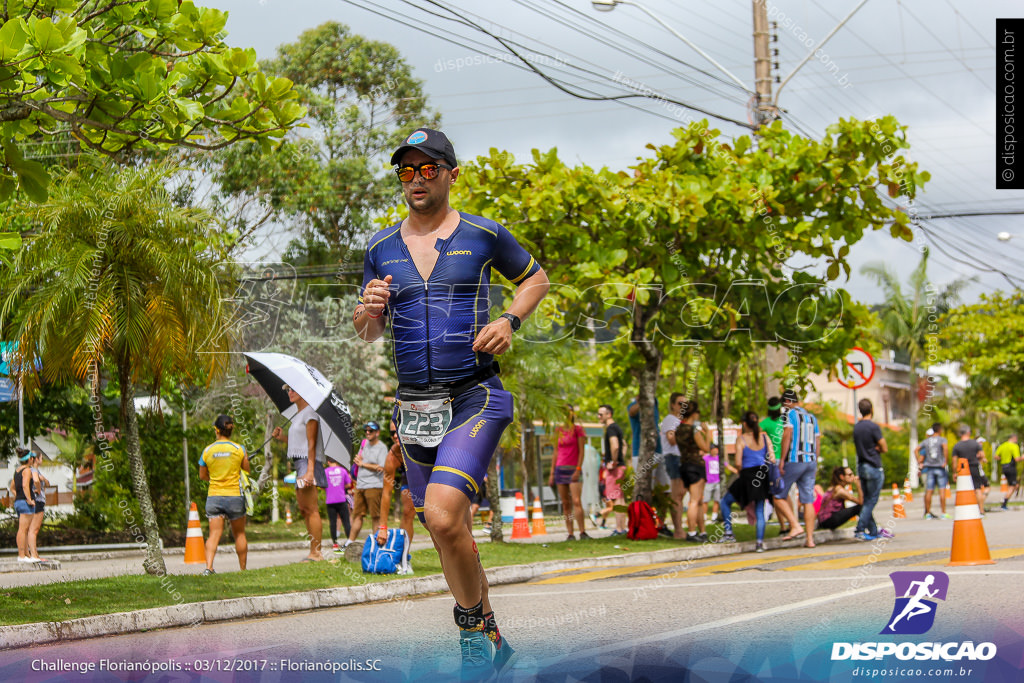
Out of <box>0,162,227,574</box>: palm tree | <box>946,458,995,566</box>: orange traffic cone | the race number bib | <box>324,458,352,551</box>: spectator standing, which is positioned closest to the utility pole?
<box>324,458,352,551</box>: spectator standing

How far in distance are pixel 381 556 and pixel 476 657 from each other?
21.9 feet

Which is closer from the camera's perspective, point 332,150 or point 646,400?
point 646,400

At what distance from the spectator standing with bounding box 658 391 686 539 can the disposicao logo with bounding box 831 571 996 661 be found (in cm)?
925

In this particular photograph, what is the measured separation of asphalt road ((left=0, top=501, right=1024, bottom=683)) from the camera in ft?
16.2

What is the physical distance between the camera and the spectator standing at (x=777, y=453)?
571 inches

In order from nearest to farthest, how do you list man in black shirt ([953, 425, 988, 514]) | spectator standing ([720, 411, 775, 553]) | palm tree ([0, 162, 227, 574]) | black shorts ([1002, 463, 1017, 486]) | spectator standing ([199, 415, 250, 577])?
palm tree ([0, 162, 227, 574])
spectator standing ([199, 415, 250, 577])
spectator standing ([720, 411, 775, 553])
man in black shirt ([953, 425, 988, 514])
black shorts ([1002, 463, 1017, 486])

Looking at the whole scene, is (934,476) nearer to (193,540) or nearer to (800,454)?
(800,454)

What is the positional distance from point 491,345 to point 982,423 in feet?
216

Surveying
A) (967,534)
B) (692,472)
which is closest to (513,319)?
(967,534)

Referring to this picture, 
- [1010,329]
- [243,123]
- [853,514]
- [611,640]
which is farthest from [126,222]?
[1010,329]

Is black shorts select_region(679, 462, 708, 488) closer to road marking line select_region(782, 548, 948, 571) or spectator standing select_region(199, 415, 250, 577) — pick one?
road marking line select_region(782, 548, 948, 571)

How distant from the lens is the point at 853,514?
16156 millimetres

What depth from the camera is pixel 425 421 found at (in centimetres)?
466

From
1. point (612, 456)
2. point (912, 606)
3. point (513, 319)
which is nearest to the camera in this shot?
point (513, 319)
